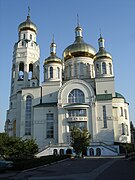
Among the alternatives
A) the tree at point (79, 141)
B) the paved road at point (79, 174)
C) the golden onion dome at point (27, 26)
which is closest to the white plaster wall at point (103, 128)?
the tree at point (79, 141)

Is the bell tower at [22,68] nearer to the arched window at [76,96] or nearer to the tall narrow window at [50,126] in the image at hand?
the tall narrow window at [50,126]

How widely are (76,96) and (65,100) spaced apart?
7.22 feet

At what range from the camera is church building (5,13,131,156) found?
1603 inches

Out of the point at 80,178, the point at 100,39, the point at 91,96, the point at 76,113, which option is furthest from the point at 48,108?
the point at 80,178

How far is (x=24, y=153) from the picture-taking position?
3036cm

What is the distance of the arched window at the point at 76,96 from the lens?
142 ft

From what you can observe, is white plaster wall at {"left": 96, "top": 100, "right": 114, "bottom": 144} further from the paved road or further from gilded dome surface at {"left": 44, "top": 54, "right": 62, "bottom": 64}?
the paved road

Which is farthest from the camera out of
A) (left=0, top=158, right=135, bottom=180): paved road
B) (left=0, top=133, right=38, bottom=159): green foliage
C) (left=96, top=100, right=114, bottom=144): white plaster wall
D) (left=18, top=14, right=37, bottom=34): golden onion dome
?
(left=18, top=14, right=37, bottom=34): golden onion dome

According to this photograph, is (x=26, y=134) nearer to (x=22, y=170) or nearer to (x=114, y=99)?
(x=114, y=99)

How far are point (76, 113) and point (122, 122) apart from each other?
9.13 metres

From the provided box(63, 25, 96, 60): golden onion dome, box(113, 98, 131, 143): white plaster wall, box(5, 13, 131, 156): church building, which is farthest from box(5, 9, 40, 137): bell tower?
box(113, 98, 131, 143): white plaster wall

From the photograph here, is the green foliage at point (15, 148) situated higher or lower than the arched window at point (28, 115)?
lower

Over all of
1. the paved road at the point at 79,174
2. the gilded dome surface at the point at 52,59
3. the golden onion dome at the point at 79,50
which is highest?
the golden onion dome at the point at 79,50

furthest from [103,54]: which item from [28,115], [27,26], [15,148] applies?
[15,148]
